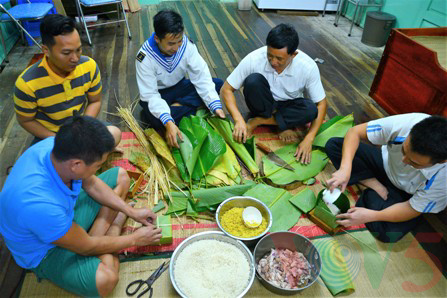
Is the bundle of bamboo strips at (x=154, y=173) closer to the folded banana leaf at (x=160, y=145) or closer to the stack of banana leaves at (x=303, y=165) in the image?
the folded banana leaf at (x=160, y=145)

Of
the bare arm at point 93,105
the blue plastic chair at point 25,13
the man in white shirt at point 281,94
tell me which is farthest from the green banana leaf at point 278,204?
the blue plastic chair at point 25,13

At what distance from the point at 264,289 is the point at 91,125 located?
1.23 metres

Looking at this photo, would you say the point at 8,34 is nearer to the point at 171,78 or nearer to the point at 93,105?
the point at 93,105

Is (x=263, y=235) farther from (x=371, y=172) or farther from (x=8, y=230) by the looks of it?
(x=8, y=230)

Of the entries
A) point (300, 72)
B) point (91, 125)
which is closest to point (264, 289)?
point (91, 125)

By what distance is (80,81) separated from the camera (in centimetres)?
206

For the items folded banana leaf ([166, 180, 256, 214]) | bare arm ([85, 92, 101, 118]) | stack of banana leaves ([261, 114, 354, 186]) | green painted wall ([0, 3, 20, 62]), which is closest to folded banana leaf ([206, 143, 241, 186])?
folded banana leaf ([166, 180, 256, 214])

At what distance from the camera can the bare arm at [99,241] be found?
131 centimetres

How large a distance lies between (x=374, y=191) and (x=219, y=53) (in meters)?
2.94

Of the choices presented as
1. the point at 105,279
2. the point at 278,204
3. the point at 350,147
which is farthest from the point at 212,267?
the point at 350,147

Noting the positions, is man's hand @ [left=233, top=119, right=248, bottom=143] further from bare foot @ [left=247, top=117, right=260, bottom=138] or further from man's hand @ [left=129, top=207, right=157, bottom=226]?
man's hand @ [left=129, top=207, right=157, bottom=226]

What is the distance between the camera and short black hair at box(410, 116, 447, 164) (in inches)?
55.7

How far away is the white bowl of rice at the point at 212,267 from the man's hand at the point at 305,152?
97cm

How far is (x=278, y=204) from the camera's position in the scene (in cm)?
202
